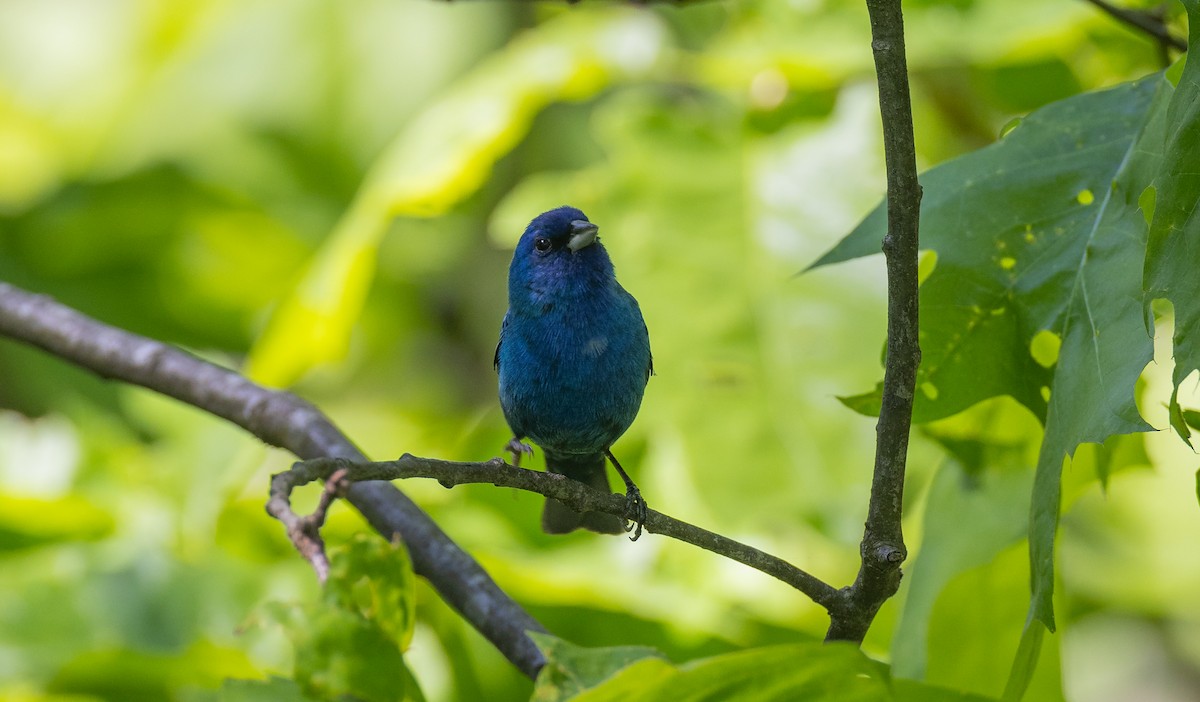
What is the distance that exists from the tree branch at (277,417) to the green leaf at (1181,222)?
0.86 metres

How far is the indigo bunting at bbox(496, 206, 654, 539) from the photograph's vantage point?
149 cm

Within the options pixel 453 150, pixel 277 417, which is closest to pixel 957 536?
pixel 277 417

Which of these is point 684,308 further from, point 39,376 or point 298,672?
point 39,376

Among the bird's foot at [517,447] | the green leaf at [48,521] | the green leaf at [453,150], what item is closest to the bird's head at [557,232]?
the bird's foot at [517,447]

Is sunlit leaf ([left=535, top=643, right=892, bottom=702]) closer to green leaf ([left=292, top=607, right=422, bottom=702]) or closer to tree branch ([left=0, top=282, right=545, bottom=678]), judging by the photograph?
green leaf ([left=292, top=607, right=422, bottom=702])

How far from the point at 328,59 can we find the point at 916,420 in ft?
11.6

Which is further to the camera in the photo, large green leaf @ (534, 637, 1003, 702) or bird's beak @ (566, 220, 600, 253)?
bird's beak @ (566, 220, 600, 253)

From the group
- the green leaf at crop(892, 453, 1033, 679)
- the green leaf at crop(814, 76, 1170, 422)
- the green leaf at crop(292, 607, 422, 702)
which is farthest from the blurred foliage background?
the green leaf at crop(292, 607, 422, 702)

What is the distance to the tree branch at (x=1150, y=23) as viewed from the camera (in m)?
1.50

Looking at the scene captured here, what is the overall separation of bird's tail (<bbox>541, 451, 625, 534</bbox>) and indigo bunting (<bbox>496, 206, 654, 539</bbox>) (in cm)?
5

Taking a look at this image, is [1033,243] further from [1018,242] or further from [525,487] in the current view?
[525,487]

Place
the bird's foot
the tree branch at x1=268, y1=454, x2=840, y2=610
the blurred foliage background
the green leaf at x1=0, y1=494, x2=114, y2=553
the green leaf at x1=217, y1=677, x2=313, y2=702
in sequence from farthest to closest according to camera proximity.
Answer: the green leaf at x1=0, y1=494, x2=114, y2=553, the blurred foliage background, the bird's foot, the green leaf at x1=217, y1=677, x2=313, y2=702, the tree branch at x1=268, y1=454, x2=840, y2=610

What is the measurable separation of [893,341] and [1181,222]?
0.28 meters

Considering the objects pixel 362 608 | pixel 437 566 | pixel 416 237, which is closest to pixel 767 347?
pixel 437 566
